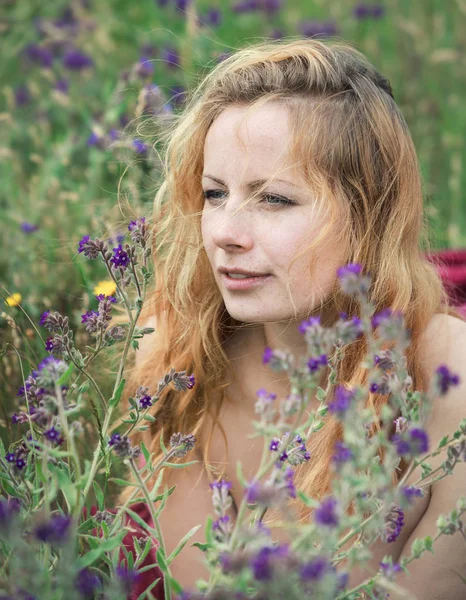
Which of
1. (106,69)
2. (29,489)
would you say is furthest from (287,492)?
(106,69)

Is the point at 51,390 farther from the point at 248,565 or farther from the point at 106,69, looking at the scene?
the point at 106,69

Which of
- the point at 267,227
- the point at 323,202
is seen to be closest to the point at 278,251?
the point at 267,227

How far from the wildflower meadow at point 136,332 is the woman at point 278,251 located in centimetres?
7

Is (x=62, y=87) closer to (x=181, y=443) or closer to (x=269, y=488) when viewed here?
(x=181, y=443)

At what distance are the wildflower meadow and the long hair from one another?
0.23 feet

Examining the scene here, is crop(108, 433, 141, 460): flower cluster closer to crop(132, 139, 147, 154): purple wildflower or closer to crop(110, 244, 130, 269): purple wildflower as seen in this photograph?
crop(110, 244, 130, 269): purple wildflower

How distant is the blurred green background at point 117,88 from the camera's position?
2.77 meters

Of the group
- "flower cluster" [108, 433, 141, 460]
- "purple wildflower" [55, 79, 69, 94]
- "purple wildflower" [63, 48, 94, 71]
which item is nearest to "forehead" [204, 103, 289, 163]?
"flower cluster" [108, 433, 141, 460]

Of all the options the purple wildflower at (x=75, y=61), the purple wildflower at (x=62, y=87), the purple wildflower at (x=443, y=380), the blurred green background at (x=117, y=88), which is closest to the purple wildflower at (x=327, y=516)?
the purple wildflower at (x=443, y=380)

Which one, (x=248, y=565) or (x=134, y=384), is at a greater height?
(x=248, y=565)

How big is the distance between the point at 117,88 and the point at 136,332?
1.98 metres

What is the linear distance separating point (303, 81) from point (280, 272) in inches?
18.3

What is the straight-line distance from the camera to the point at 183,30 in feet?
14.7

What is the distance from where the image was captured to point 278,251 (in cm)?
163
